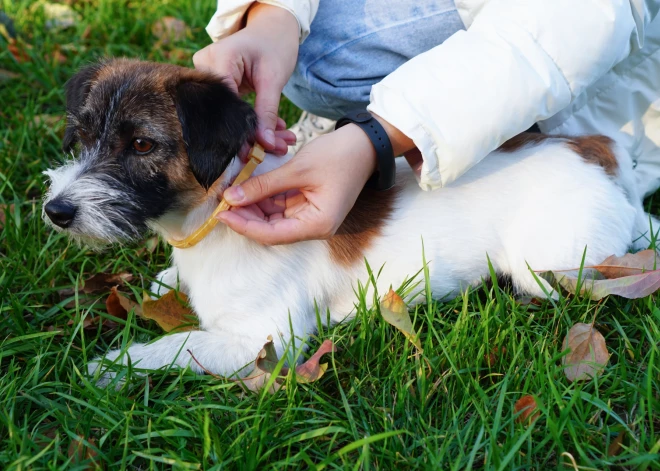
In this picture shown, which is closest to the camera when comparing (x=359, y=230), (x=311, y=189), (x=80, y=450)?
(x=80, y=450)

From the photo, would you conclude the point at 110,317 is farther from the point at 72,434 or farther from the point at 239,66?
the point at 239,66

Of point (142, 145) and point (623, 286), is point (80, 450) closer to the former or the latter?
point (142, 145)

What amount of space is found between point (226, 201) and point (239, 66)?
71 centimetres

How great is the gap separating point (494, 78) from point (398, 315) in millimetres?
1026

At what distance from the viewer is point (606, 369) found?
230cm

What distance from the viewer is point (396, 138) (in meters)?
2.53

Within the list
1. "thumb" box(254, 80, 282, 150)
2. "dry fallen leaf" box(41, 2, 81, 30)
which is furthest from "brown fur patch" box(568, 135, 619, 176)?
"dry fallen leaf" box(41, 2, 81, 30)

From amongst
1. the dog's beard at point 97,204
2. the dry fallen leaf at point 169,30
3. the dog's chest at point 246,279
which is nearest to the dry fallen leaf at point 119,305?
the dog's chest at point 246,279

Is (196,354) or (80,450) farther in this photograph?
(196,354)

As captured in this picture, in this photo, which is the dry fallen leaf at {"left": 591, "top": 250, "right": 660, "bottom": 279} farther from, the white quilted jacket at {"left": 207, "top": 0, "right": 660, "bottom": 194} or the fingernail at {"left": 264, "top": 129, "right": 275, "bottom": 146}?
the fingernail at {"left": 264, "top": 129, "right": 275, "bottom": 146}

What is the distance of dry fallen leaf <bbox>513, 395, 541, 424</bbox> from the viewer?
2.06 metres

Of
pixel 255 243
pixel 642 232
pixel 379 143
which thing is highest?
pixel 379 143

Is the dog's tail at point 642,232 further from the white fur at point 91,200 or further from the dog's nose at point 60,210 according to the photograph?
the dog's nose at point 60,210

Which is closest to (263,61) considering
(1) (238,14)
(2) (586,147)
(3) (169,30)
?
(1) (238,14)
